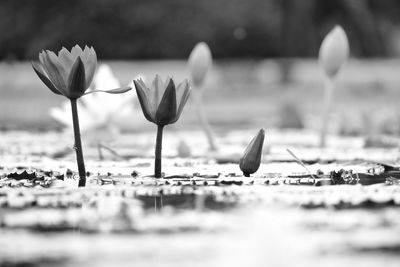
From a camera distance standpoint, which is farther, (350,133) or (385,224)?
(350,133)

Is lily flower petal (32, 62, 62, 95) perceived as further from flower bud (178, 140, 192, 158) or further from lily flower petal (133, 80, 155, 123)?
flower bud (178, 140, 192, 158)

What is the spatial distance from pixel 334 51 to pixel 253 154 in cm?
54

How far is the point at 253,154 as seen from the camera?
39.8 inches

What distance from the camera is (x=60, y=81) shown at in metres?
0.96

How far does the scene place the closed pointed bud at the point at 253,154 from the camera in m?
1.00

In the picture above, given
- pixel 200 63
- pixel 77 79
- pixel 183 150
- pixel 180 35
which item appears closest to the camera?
pixel 77 79

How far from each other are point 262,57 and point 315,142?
601 centimetres

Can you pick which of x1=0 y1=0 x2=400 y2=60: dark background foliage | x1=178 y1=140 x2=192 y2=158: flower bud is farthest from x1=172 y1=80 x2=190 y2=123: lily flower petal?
x1=0 y1=0 x2=400 y2=60: dark background foliage

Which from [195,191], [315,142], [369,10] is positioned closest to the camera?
[195,191]

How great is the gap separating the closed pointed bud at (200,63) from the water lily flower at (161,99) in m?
0.51

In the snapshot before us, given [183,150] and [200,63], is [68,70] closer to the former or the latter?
[183,150]

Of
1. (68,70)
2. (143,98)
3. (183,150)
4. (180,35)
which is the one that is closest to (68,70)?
(68,70)

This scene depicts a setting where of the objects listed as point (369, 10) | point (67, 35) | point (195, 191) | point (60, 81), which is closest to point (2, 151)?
point (60, 81)

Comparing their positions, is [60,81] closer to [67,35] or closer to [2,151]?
[2,151]
